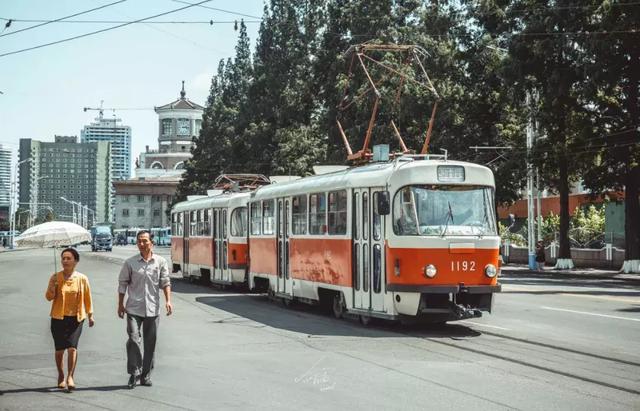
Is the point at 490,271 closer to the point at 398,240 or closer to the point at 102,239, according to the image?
the point at 398,240

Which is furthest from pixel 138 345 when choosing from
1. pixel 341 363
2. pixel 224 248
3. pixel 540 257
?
pixel 540 257

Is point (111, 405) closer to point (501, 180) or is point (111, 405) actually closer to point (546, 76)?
point (546, 76)

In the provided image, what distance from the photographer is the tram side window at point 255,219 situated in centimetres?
2330

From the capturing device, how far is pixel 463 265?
48.2 feet

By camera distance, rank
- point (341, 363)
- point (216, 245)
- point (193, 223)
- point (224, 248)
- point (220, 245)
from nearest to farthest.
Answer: point (341, 363) → point (224, 248) → point (220, 245) → point (216, 245) → point (193, 223)

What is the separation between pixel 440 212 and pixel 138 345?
6598 mm

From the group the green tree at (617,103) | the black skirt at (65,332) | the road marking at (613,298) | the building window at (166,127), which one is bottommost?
the road marking at (613,298)

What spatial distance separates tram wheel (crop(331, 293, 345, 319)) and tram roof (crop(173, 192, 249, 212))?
7.87 m

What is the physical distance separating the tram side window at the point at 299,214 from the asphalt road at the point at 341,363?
186 centimetres

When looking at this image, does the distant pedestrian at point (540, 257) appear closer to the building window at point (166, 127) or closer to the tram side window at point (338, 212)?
the tram side window at point (338, 212)

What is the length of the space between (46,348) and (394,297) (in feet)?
18.7

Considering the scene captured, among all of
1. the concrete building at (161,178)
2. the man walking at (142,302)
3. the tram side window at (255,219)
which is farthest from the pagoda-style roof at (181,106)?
the man walking at (142,302)

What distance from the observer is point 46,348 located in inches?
533

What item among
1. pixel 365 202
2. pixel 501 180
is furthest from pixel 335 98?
pixel 365 202
